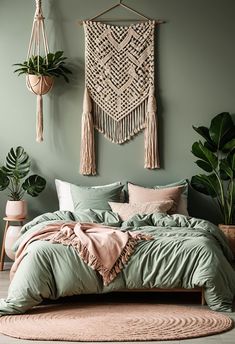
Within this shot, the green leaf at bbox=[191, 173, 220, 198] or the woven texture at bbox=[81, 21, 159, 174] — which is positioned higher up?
the woven texture at bbox=[81, 21, 159, 174]

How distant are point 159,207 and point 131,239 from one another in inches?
48.7

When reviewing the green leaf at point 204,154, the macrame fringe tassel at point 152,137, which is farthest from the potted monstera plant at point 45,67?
the green leaf at point 204,154

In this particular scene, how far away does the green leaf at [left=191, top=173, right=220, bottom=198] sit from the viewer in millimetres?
6895

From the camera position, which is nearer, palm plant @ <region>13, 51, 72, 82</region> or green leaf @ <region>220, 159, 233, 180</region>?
green leaf @ <region>220, 159, 233, 180</region>

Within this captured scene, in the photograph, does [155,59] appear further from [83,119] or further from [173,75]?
[83,119]

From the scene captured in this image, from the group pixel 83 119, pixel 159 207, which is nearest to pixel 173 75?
pixel 83 119

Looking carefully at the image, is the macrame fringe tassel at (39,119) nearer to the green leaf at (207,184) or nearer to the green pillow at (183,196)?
the green pillow at (183,196)

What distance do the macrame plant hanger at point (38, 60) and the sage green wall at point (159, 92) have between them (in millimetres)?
78

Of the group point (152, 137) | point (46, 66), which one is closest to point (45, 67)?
point (46, 66)

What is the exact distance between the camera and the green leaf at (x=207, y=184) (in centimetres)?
689

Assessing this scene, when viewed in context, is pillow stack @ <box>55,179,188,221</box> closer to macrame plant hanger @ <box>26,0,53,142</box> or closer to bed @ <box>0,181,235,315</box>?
macrame plant hanger @ <box>26,0,53,142</box>

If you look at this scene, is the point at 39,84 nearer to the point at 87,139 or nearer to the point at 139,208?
the point at 87,139

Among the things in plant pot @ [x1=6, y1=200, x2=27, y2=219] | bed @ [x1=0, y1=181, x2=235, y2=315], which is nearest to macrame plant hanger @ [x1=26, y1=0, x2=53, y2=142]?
plant pot @ [x1=6, y1=200, x2=27, y2=219]

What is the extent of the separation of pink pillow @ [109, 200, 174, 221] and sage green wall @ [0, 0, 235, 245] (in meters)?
0.63
